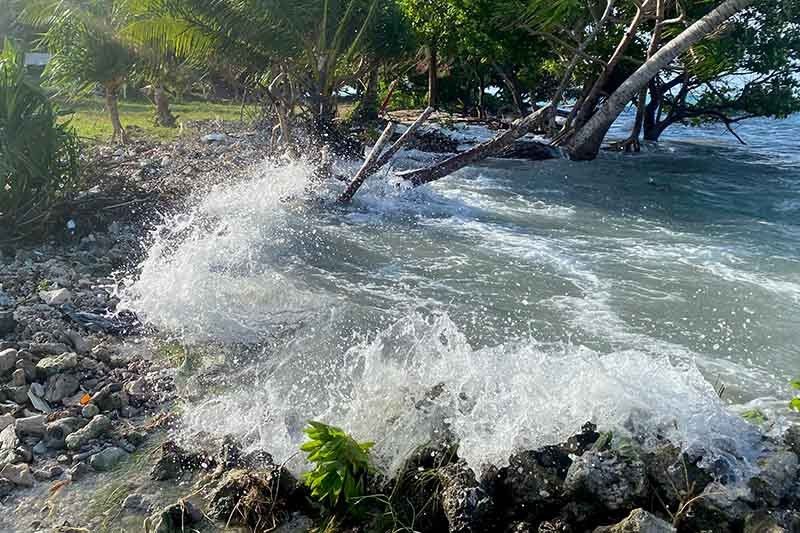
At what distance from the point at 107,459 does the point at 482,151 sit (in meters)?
9.45

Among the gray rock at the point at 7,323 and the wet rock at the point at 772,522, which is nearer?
the wet rock at the point at 772,522

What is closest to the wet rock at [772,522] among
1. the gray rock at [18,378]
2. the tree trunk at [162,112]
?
the gray rock at [18,378]

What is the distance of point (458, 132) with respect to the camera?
2441 centimetres

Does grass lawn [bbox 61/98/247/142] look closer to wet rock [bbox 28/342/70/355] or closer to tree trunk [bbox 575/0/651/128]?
tree trunk [bbox 575/0/651/128]

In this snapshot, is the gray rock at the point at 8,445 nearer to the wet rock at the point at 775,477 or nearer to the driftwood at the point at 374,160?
the wet rock at the point at 775,477

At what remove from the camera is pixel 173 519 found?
4.28 m

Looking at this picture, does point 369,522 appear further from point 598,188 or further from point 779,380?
point 598,188

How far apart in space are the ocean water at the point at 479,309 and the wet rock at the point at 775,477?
0.14 m

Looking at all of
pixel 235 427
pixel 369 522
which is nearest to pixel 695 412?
pixel 369 522

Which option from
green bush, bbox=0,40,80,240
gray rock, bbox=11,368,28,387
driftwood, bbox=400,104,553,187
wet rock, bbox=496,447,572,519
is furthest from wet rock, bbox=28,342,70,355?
driftwood, bbox=400,104,553,187

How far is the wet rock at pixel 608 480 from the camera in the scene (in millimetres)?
4078

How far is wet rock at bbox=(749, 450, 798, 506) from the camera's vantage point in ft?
13.5

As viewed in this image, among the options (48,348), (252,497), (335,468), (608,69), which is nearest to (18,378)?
(48,348)

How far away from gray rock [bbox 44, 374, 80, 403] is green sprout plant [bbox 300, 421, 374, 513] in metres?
2.52
